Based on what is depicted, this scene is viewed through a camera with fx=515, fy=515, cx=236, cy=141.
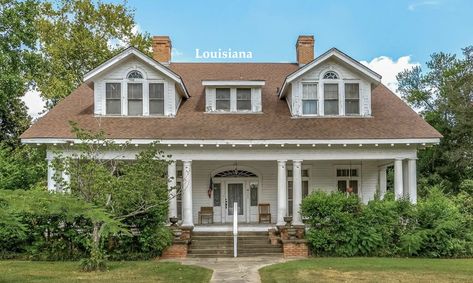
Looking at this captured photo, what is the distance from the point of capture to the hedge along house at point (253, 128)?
18.3m

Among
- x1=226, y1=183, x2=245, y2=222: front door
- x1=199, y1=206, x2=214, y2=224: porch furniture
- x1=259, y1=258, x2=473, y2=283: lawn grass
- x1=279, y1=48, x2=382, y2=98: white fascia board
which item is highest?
x1=279, y1=48, x2=382, y2=98: white fascia board

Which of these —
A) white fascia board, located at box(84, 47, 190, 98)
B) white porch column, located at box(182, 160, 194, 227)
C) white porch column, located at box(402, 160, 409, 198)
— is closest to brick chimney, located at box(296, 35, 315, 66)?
white porch column, located at box(402, 160, 409, 198)

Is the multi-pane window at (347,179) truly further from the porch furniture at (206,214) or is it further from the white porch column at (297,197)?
the porch furniture at (206,214)

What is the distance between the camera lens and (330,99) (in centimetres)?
2014

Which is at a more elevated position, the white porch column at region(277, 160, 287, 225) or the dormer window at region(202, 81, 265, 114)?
the dormer window at region(202, 81, 265, 114)

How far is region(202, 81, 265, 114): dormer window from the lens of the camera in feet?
67.7

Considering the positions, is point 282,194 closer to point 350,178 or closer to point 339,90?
point 350,178

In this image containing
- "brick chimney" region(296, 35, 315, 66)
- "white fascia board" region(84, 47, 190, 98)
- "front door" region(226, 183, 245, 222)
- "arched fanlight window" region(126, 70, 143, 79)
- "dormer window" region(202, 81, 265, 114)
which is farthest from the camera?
"brick chimney" region(296, 35, 315, 66)

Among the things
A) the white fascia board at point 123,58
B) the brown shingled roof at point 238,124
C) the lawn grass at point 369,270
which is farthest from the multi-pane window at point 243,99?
the lawn grass at point 369,270

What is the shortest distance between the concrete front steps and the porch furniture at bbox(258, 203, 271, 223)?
226cm

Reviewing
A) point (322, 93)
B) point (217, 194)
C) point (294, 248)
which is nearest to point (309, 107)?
point (322, 93)

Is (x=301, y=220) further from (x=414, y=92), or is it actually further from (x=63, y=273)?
(x=414, y=92)

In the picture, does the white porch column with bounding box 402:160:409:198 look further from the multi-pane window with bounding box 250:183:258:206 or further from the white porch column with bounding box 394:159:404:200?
the multi-pane window with bounding box 250:183:258:206

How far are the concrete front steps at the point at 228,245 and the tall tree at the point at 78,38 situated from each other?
1520 cm
